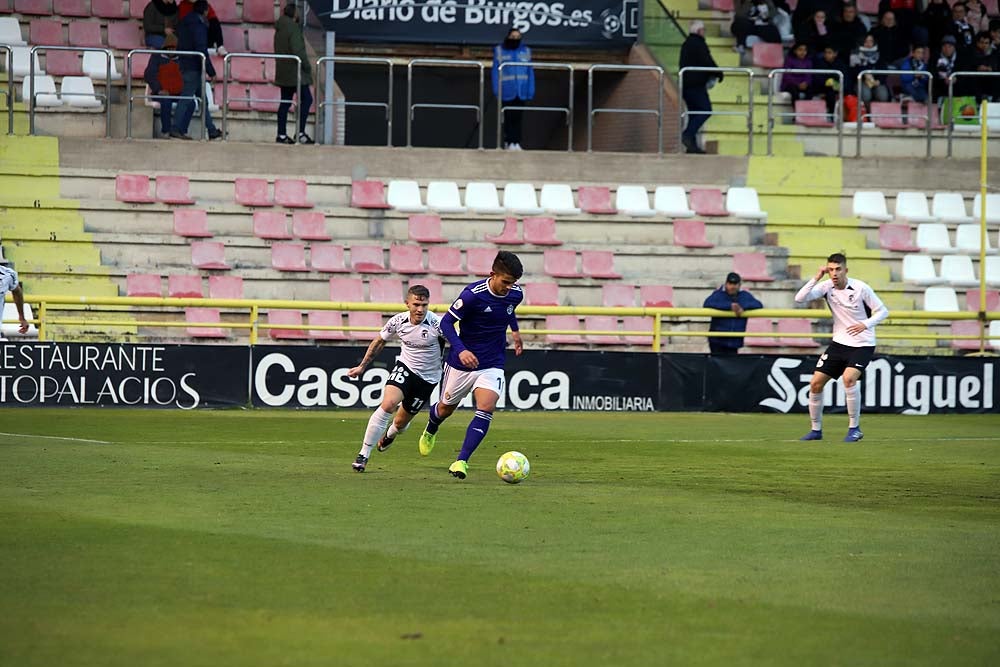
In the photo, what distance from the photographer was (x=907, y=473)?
13133 millimetres

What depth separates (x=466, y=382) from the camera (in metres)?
12.6

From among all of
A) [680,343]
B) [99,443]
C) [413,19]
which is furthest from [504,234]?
[99,443]

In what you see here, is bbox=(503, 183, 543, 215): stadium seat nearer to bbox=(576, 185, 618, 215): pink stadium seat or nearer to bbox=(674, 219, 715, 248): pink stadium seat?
bbox=(576, 185, 618, 215): pink stadium seat

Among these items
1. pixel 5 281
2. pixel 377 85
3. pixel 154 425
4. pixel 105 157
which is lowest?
pixel 154 425

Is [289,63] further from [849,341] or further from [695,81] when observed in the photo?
[849,341]

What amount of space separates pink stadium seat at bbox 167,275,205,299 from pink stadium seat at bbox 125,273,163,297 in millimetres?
156

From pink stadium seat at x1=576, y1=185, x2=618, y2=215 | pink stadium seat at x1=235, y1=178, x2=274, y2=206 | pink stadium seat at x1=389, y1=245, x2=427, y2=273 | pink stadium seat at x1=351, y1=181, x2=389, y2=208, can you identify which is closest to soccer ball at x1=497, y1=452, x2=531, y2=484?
pink stadium seat at x1=389, y1=245, x2=427, y2=273

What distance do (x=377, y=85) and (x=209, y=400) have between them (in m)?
10.2

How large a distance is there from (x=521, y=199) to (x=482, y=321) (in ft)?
40.7

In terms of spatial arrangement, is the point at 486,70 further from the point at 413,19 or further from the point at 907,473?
the point at 907,473

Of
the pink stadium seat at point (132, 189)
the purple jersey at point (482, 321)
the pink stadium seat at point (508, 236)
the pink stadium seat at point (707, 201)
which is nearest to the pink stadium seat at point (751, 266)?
the pink stadium seat at point (707, 201)

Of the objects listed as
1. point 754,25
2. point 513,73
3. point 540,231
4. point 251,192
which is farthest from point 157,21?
point 754,25

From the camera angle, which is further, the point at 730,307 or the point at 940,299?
the point at 940,299

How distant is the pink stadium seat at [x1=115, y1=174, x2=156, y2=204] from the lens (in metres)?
23.8
